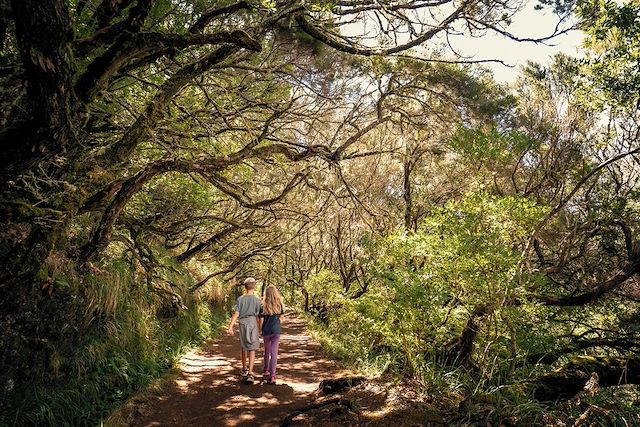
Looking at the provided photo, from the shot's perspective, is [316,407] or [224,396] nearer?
[316,407]

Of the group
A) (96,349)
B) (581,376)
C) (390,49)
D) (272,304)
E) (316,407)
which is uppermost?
(390,49)

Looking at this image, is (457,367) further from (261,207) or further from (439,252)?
(261,207)

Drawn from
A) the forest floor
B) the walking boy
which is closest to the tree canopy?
the forest floor

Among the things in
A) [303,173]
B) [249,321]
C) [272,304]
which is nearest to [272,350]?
[249,321]

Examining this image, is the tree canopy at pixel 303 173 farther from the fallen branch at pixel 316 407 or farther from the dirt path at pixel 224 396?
the fallen branch at pixel 316 407

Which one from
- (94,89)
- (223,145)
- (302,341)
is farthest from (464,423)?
(302,341)

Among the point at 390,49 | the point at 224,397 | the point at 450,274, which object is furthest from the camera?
the point at 224,397

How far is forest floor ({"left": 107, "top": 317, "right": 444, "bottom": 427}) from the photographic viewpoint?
5164 mm

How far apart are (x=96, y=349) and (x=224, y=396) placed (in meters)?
2.04

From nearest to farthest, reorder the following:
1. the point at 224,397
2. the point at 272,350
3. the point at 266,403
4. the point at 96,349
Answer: the point at 266,403 < the point at 96,349 < the point at 224,397 < the point at 272,350

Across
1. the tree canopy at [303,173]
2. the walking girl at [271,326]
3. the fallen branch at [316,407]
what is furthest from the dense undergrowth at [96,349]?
the fallen branch at [316,407]

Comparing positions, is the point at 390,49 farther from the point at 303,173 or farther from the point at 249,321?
the point at 249,321

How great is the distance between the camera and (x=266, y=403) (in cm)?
623

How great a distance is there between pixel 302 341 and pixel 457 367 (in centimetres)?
883
